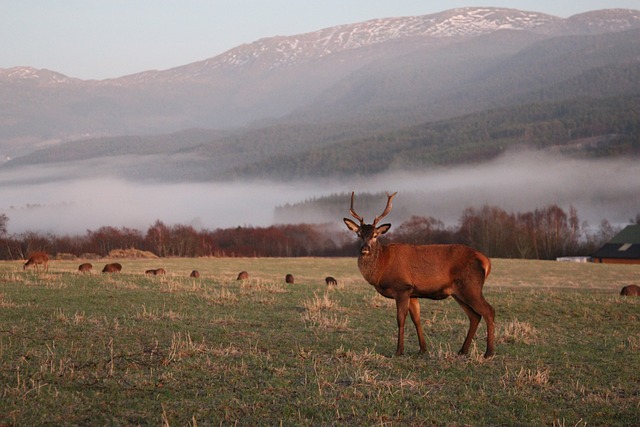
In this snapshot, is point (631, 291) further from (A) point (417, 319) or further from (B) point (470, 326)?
(A) point (417, 319)

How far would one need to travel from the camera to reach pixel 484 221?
11338cm

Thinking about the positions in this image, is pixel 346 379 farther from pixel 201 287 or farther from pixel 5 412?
pixel 201 287

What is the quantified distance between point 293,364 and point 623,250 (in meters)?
85.4

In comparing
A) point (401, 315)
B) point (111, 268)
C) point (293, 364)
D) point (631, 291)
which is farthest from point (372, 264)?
point (111, 268)

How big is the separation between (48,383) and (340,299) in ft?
40.3

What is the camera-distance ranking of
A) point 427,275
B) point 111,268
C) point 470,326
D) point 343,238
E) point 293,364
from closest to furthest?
point 293,364, point 470,326, point 427,275, point 111,268, point 343,238

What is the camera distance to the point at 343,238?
129 meters

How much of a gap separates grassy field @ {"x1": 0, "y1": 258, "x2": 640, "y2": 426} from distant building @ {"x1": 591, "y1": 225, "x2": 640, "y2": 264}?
71.7 metres

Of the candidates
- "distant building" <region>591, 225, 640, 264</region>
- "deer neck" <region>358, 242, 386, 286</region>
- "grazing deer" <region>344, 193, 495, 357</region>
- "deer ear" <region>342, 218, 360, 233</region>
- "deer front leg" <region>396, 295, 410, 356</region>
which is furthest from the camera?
"distant building" <region>591, 225, 640, 264</region>

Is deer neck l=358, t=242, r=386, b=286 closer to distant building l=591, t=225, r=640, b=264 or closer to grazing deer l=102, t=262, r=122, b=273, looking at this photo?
grazing deer l=102, t=262, r=122, b=273

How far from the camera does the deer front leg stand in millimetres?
13211

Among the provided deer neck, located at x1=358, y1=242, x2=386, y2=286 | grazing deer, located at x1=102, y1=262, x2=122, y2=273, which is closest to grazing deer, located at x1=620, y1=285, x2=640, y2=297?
deer neck, located at x1=358, y1=242, x2=386, y2=286

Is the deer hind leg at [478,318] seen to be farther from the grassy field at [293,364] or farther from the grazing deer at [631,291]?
the grazing deer at [631,291]

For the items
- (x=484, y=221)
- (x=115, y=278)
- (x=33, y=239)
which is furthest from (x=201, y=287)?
(x=484, y=221)
